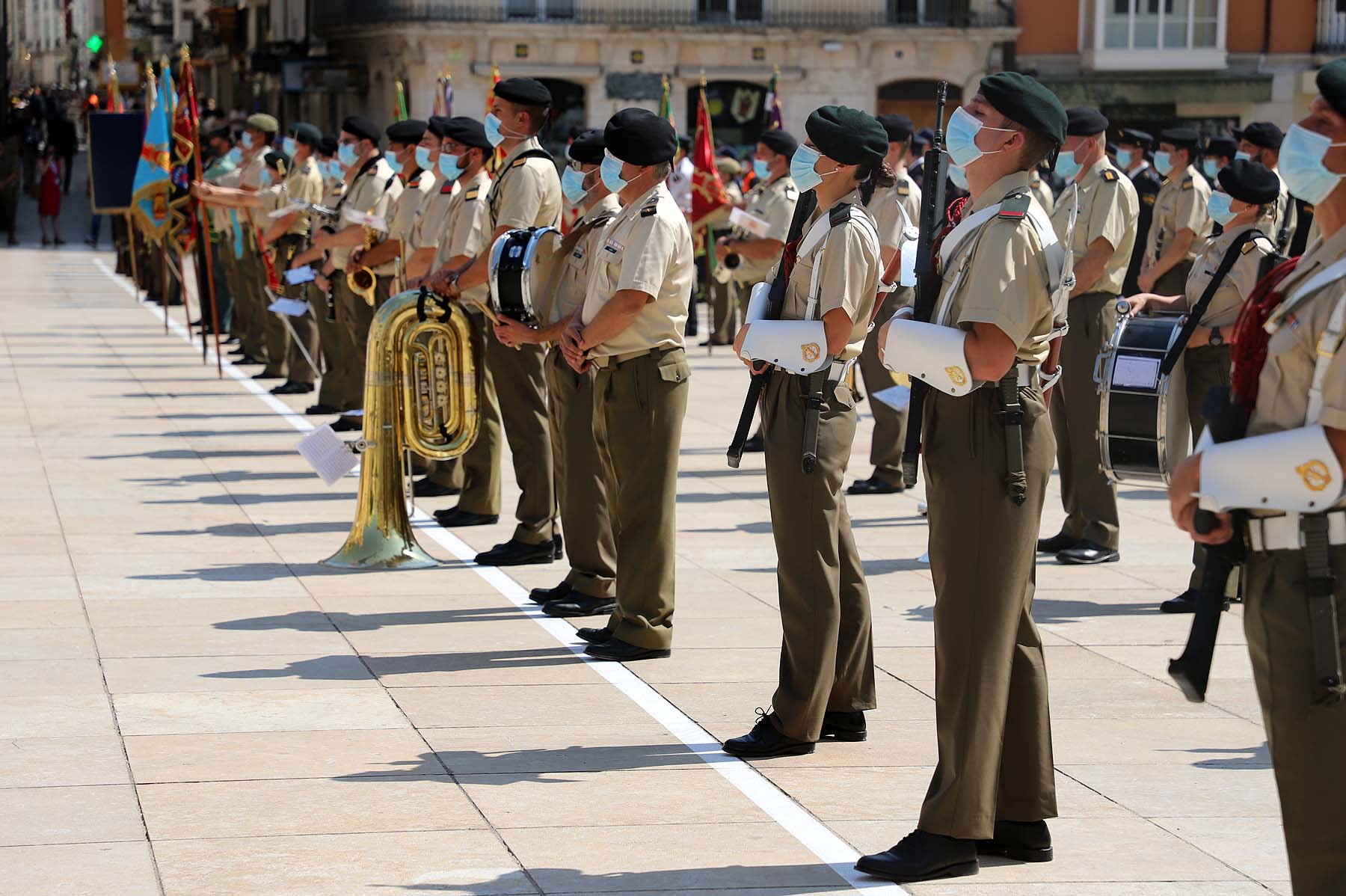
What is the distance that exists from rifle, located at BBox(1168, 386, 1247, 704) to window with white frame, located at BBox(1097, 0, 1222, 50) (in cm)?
4186

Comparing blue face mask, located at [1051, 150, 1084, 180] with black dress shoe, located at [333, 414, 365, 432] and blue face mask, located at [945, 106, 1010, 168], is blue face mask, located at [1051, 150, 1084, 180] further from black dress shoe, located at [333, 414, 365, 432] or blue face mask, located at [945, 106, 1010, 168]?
black dress shoe, located at [333, 414, 365, 432]

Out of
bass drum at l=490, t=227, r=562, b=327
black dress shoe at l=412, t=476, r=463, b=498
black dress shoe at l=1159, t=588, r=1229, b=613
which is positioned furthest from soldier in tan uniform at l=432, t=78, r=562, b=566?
black dress shoe at l=1159, t=588, r=1229, b=613

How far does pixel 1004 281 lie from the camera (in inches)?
216

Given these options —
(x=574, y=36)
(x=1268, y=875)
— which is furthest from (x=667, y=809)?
(x=574, y=36)

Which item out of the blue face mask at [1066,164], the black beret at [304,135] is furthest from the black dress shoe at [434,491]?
the black beret at [304,135]

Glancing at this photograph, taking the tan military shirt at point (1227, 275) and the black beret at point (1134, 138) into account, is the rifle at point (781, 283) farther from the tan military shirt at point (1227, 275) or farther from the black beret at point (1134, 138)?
the black beret at point (1134, 138)

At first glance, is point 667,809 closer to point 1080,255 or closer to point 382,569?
point 382,569

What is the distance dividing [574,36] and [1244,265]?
1410 inches

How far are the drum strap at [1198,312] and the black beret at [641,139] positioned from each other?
2.33m

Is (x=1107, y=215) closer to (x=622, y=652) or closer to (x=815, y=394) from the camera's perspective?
(x=622, y=652)

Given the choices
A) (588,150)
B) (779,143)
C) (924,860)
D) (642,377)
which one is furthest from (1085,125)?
(924,860)

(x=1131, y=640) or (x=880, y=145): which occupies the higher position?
(x=880, y=145)

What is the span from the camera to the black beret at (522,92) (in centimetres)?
999

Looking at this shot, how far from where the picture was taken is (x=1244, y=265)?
925 cm
